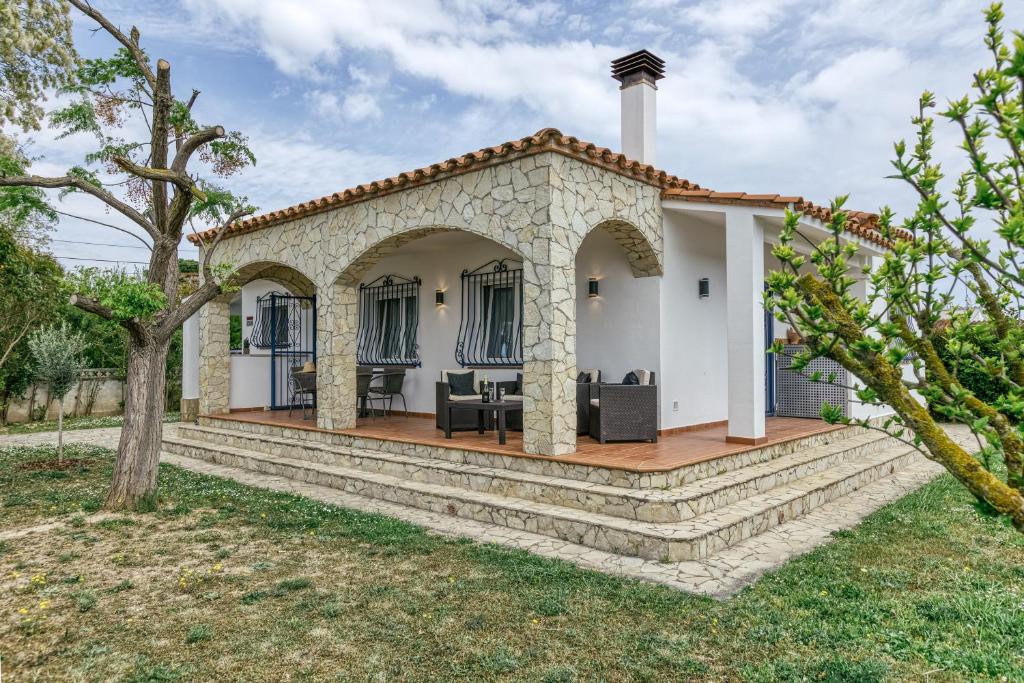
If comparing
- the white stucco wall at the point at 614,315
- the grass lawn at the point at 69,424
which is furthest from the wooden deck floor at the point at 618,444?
the grass lawn at the point at 69,424

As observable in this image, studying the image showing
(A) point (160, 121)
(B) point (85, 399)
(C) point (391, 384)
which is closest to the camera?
(A) point (160, 121)

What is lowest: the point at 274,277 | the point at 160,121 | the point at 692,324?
the point at 692,324

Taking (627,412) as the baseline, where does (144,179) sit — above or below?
above

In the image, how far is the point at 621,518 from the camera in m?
5.55

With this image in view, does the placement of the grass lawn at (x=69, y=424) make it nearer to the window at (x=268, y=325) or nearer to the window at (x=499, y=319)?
the window at (x=268, y=325)

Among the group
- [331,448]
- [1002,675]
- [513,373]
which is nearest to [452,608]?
[1002,675]

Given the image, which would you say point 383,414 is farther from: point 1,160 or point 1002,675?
point 1002,675

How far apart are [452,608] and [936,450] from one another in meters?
2.98

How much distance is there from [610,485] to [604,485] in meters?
0.06

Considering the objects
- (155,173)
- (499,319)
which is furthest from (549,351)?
(155,173)

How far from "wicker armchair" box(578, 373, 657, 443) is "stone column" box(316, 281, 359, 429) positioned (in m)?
3.88

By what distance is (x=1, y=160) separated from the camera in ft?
19.9

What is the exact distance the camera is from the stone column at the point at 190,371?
38.9ft

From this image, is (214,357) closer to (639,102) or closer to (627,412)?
(627,412)
